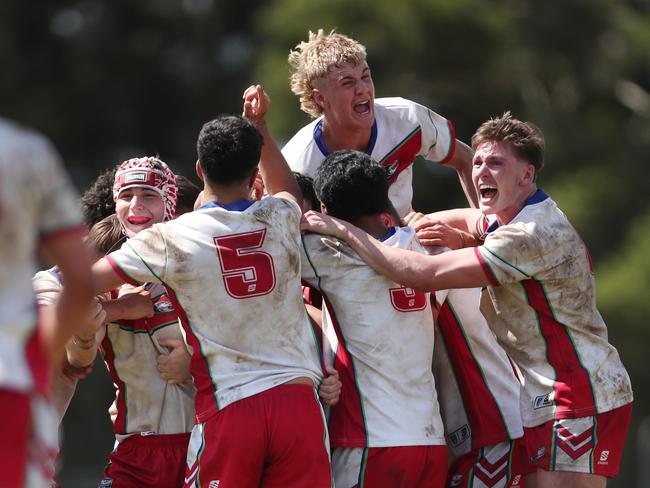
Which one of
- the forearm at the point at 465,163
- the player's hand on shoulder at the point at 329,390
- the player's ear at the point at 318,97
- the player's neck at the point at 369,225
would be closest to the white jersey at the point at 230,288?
the player's hand on shoulder at the point at 329,390

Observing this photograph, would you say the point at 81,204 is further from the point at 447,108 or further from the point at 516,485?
the point at 447,108

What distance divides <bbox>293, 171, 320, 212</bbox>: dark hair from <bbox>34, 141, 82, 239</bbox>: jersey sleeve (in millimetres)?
2312

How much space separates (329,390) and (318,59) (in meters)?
2.10

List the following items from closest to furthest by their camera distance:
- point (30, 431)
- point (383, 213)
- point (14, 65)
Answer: point (30, 431)
point (383, 213)
point (14, 65)

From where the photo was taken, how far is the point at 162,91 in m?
27.6

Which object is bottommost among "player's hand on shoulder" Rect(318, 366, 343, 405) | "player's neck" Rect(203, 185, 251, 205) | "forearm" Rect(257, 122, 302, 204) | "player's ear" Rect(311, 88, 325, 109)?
"player's hand on shoulder" Rect(318, 366, 343, 405)

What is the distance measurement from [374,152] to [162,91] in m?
20.7

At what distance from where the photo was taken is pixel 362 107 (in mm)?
7359

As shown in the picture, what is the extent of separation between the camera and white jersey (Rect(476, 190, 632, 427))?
6.37m

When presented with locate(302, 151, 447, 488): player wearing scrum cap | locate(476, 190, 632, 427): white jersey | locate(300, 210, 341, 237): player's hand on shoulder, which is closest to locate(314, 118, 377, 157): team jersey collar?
locate(302, 151, 447, 488): player wearing scrum cap

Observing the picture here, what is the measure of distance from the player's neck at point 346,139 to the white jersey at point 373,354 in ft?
3.61

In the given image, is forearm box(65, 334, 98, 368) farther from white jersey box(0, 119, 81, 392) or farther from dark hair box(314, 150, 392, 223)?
white jersey box(0, 119, 81, 392)

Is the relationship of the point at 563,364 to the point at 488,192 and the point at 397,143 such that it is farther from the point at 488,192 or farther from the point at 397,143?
the point at 397,143

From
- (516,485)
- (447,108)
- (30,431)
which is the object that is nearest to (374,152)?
(516,485)
